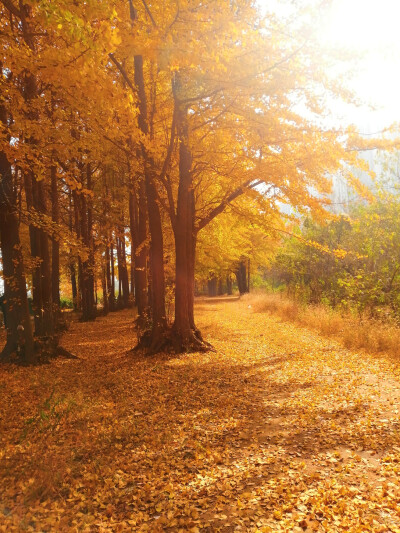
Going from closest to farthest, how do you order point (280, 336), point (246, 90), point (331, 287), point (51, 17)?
point (51, 17)
point (246, 90)
point (280, 336)
point (331, 287)

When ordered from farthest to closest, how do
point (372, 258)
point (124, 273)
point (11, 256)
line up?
point (124, 273) < point (372, 258) < point (11, 256)

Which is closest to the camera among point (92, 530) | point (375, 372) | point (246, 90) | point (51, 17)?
point (92, 530)

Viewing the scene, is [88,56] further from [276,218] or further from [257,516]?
[276,218]

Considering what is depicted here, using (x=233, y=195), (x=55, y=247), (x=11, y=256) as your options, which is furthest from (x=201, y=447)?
(x=55, y=247)

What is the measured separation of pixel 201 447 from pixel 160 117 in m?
8.38

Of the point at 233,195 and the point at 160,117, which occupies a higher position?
the point at 160,117

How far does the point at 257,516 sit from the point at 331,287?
14342 millimetres

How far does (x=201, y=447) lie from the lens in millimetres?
4367

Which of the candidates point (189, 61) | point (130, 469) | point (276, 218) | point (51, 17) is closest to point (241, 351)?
point (276, 218)

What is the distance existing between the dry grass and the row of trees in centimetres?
377

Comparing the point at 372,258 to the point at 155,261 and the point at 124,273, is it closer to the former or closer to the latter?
the point at 155,261

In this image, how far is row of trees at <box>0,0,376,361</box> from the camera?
509 cm

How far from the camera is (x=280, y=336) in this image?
1238cm

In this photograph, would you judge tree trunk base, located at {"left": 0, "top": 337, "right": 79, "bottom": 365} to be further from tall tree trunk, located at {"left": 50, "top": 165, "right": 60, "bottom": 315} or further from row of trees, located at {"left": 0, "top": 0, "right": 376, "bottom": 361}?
tall tree trunk, located at {"left": 50, "top": 165, "right": 60, "bottom": 315}
